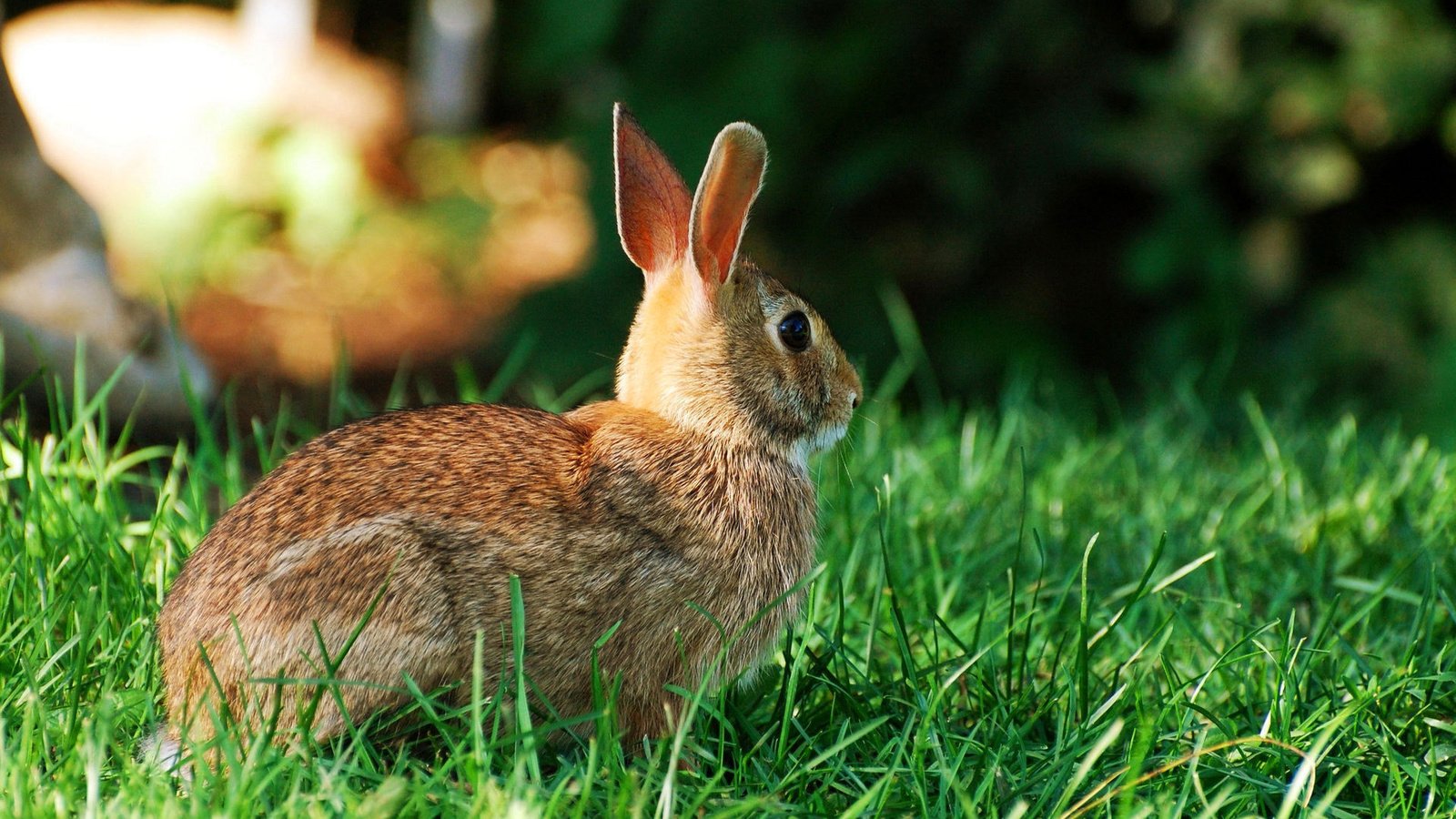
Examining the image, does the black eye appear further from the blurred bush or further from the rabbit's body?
the blurred bush

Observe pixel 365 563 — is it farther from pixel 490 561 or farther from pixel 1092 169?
pixel 1092 169

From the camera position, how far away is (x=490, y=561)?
98.6 inches

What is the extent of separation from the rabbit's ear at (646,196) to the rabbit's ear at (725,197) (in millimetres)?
101

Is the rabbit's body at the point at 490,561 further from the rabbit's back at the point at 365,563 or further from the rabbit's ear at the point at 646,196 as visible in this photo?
the rabbit's ear at the point at 646,196

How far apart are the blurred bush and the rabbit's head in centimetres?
285

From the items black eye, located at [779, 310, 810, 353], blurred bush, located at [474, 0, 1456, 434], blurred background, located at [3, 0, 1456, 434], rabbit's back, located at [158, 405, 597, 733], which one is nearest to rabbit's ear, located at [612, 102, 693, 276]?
black eye, located at [779, 310, 810, 353]

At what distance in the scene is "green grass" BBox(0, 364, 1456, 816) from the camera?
2227mm

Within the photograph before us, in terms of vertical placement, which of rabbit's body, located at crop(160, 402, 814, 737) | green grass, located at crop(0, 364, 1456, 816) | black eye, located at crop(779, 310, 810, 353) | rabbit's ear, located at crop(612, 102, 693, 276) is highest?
rabbit's ear, located at crop(612, 102, 693, 276)

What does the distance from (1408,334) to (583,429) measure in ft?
12.8

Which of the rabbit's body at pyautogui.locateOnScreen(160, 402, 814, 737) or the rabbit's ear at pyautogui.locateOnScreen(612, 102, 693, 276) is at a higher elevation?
the rabbit's ear at pyautogui.locateOnScreen(612, 102, 693, 276)

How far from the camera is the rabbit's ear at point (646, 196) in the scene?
2.95 meters

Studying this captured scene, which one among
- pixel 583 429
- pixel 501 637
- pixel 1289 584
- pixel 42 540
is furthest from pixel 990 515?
pixel 42 540

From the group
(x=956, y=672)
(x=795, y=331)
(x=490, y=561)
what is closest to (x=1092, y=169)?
(x=795, y=331)

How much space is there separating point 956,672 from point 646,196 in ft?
3.76
